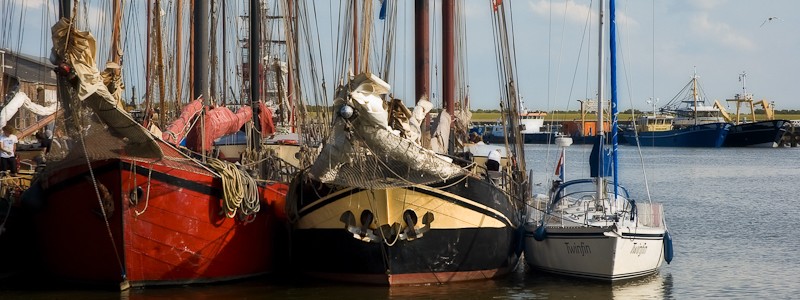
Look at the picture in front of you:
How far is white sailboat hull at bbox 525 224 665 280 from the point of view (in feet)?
81.8

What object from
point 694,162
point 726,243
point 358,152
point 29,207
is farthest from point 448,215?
point 694,162

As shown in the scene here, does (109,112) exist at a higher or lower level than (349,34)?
lower

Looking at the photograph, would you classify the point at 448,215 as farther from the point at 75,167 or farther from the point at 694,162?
the point at 694,162

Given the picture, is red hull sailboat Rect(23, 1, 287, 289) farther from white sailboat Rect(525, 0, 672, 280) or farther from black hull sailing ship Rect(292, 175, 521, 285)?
white sailboat Rect(525, 0, 672, 280)

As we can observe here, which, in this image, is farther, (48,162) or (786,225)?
(786,225)

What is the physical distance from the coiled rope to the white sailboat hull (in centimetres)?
645

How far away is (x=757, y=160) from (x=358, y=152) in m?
90.8

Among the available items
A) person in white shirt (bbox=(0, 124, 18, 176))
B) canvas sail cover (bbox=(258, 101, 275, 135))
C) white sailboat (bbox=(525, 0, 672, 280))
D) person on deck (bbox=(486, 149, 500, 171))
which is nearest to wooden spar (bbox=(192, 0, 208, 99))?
canvas sail cover (bbox=(258, 101, 275, 135))

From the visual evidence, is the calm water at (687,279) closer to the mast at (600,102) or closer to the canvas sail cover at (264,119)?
the mast at (600,102)

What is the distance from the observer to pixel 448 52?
32312 mm

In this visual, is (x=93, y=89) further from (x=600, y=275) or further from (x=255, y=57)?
(x=600, y=275)

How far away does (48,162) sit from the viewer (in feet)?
79.2

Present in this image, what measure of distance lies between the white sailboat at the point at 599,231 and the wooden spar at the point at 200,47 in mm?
8531

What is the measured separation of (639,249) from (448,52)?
8980 millimetres
